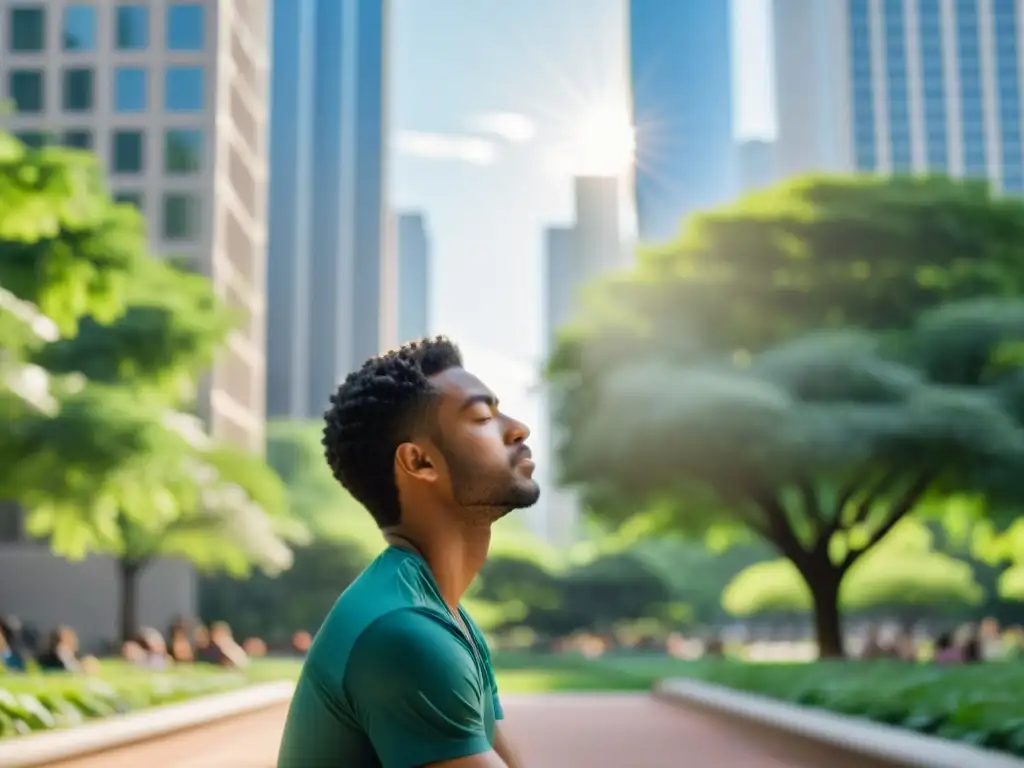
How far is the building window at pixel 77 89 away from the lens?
206ft

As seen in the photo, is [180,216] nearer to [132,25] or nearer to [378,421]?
[132,25]

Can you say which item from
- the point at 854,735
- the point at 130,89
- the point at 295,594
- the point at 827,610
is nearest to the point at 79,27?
the point at 130,89

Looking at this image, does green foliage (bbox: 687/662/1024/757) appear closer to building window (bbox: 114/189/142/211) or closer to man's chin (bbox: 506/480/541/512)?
man's chin (bbox: 506/480/541/512)

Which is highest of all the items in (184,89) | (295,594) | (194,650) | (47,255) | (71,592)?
(184,89)

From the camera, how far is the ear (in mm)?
2508

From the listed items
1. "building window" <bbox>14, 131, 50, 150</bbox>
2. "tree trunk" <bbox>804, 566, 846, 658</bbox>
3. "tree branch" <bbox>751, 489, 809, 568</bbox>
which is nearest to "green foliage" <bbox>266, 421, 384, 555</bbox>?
"building window" <bbox>14, 131, 50, 150</bbox>

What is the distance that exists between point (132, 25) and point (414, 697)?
214 feet

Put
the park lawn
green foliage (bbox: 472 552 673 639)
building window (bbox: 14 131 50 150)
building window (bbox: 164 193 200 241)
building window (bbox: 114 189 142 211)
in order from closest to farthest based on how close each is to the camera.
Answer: the park lawn, green foliage (bbox: 472 552 673 639), building window (bbox: 164 193 200 241), building window (bbox: 14 131 50 150), building window (bbox: 114 189 142 211)

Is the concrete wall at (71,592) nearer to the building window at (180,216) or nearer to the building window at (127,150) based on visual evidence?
the building window at (180,216)

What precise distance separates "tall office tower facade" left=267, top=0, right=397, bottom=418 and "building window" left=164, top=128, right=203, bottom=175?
330 feet

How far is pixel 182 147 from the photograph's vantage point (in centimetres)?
6184

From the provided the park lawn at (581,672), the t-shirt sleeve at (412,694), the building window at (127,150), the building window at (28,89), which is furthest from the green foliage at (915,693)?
the building window at (28,89)

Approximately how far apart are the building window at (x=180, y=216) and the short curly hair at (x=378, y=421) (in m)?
59.2

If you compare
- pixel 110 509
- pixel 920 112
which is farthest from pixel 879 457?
pixel 920 112
